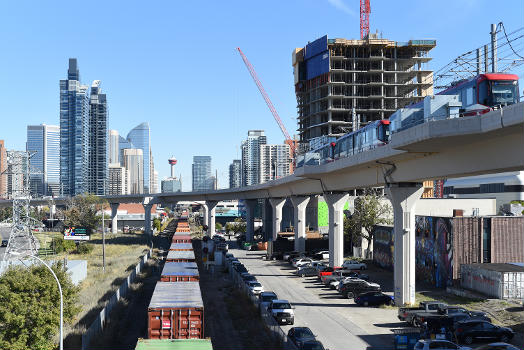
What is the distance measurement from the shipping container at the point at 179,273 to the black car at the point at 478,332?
17319mm

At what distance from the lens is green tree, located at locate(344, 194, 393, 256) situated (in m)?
70.4

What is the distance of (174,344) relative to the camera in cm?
2147

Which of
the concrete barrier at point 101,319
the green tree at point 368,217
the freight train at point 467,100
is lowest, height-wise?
the concrete barrier at point 101,319

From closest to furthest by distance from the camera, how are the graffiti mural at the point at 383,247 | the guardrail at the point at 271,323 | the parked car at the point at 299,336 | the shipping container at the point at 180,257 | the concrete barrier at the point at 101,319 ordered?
the guardrail at the point at 271,323, the concrete barrier at the point at 101,319, the parked car at the point at 299,336, the shipping container at the point at 180,257, the graffiti mural at the point at 383,247

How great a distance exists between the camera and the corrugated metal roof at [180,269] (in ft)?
117

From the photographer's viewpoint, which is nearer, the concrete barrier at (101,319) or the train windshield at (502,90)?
the concrete barrier at (101,319)

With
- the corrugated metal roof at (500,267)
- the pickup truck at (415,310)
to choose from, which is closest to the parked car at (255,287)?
the pickup truck at (415,310)

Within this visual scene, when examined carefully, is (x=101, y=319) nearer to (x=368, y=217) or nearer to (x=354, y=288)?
(x=354, y=288)

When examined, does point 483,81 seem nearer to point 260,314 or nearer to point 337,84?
point 260,314


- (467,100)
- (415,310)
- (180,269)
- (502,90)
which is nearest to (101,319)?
(180,269)

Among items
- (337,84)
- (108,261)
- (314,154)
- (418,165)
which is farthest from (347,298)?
(337,84)

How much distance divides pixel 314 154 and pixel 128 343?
35.5 metres

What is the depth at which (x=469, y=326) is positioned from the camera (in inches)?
1139

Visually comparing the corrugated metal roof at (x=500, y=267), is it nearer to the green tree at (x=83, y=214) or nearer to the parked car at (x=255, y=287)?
the parked car at (x=255, y=287)
